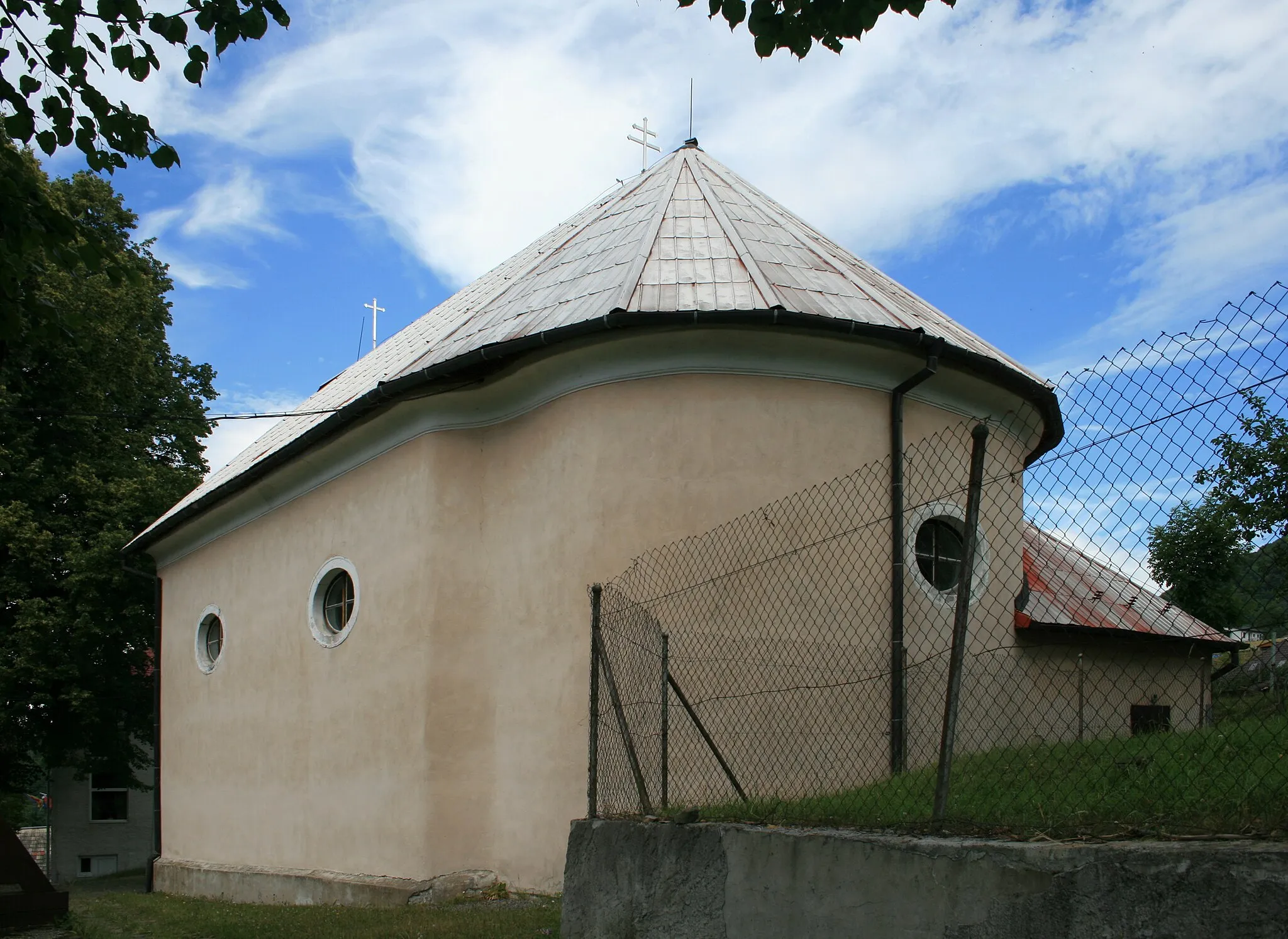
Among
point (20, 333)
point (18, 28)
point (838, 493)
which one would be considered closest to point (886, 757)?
point (838, 493)

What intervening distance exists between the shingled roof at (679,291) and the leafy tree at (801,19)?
3542 mm

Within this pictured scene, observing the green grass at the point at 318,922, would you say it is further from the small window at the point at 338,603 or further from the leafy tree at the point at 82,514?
the leafy tree at the point at 82,514

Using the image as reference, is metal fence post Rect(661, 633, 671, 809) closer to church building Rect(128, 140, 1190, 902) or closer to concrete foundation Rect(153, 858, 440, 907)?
church building Rect(128, 140, 1190, 902)

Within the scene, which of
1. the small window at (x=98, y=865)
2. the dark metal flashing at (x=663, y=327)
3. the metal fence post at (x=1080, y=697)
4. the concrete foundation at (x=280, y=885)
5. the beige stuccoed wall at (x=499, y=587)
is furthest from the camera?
the small window at (x=98, y=865)

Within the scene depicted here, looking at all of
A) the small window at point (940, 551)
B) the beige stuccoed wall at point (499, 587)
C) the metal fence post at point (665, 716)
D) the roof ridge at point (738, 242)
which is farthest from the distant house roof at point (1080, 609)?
the metal fence post at point (665, 716)

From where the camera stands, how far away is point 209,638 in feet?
52.9

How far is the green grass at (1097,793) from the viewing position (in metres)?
3.89

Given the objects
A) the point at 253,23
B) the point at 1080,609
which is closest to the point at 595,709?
the point at 253,23

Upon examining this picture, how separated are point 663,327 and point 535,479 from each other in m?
1.86

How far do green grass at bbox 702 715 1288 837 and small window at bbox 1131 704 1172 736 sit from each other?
15 centimetres

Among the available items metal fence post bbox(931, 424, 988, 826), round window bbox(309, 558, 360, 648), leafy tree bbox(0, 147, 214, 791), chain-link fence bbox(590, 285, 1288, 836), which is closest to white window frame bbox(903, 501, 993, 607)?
chain-link fence bbox(590, 285, 1288, 836)

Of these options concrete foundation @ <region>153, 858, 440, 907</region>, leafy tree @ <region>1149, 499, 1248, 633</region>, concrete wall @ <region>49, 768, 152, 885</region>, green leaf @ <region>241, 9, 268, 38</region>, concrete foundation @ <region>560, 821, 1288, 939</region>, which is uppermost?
green leaf @ <region>241, 9, 268, 38</region>

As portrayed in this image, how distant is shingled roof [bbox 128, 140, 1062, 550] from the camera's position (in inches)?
388

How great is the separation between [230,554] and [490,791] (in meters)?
6.61
